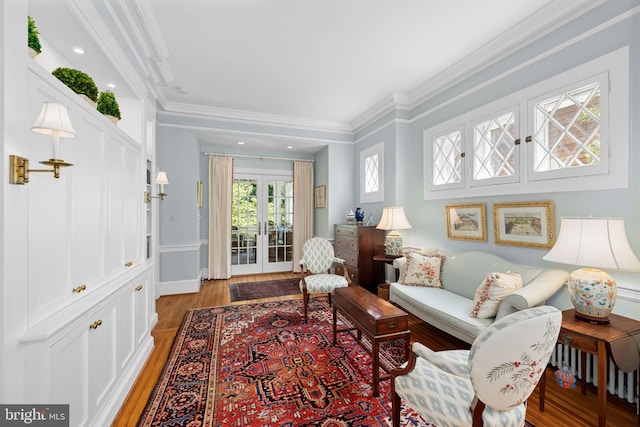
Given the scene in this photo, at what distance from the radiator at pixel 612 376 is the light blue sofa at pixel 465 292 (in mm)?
509

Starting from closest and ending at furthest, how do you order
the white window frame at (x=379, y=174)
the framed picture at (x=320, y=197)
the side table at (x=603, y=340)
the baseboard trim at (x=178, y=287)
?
the side table at (x=603, y=340)
the baseboard trim at (x=178, y=287)
the white window frame at (x=379, y=174)
the framed picture at (x=320, y=197)

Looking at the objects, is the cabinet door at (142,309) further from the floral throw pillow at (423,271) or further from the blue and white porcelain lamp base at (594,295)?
the blue and white porcelain lamp base at (594,295)

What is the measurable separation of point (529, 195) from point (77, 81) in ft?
11.8

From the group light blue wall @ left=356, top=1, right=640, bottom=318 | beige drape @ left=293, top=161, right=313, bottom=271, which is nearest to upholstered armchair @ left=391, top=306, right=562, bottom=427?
light blue wall @ left=356, top=1, right=640, bottom=318

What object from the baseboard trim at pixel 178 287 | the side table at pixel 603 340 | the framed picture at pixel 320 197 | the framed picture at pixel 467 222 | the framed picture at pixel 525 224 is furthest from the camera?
the framed picture at pixel 320 197

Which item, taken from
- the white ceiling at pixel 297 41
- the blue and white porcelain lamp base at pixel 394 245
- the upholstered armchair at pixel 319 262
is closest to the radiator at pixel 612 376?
the blue and white porcelain lamp base at pixel 394 245

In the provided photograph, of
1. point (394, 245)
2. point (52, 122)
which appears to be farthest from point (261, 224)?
point (52, 122)

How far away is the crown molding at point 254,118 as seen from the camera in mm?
4320

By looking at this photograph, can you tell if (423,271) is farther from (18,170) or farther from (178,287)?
(178,287)

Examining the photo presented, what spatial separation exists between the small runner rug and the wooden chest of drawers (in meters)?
1.07

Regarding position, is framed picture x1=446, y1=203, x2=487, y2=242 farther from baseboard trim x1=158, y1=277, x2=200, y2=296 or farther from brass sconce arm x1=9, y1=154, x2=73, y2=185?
baseboard trim x1=158, y1=277, x2=200, y2=296

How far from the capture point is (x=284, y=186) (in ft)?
19.4

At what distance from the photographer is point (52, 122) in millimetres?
1064

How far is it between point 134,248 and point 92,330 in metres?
0.90
